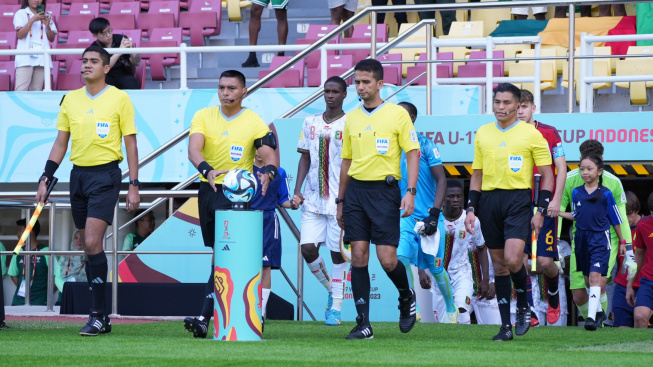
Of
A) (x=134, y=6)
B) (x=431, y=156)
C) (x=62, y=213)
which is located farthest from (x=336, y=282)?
(x=134, y=6)

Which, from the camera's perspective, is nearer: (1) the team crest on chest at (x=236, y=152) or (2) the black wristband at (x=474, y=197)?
(1) the team crest on chest at (x=236, y=152)

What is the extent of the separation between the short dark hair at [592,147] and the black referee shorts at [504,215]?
6.53 feet

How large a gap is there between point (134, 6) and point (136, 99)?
4.45 metres

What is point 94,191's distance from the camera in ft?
23.9

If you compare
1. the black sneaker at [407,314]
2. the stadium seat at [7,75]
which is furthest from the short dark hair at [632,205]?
the stadium seat at [7,75]

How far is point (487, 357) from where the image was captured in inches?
223

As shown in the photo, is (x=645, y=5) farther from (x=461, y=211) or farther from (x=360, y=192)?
(x=360, y=192)

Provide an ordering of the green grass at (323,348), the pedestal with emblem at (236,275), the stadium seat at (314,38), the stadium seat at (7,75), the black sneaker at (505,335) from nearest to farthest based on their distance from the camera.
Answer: the green grass at (323,348) < the pedestal with emblem at (236,275) < the black sneaker at (505,335) < the stadium seat at (314,38) < the stadium seat at (7,75)

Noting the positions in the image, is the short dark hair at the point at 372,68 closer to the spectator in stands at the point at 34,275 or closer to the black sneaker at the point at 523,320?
the black sneaker at the point at 523,320

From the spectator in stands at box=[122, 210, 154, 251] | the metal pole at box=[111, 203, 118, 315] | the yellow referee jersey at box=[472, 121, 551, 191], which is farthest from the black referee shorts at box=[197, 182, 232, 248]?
the spectator in stands at box=[122, 210, 154, 251]

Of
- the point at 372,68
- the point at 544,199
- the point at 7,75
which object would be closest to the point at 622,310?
the point at 544,199

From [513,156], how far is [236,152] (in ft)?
6.56

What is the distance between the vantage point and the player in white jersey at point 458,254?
10.7m

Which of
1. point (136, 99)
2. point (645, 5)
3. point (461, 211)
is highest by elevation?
point (645, 5)
